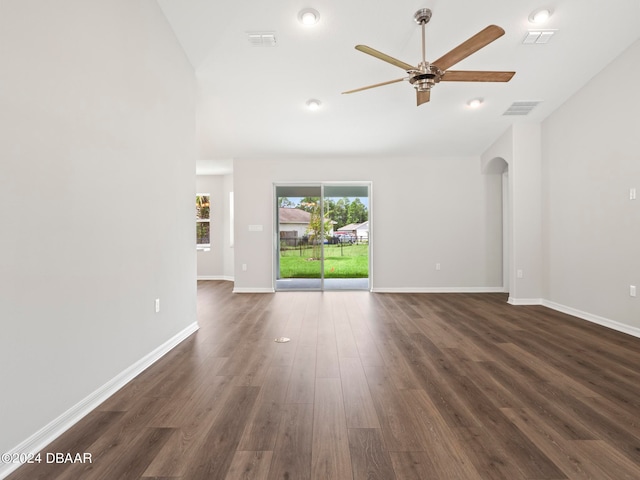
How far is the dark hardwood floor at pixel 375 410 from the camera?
58.7 inches

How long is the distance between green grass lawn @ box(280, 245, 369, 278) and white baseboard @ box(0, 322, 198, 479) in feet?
12.5

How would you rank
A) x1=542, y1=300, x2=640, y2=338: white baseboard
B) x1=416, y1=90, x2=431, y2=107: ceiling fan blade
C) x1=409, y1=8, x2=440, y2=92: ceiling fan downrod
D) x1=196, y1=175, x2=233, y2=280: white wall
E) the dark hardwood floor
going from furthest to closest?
x1=196, y1=175, x2=233, y2=280: white wall → x1=542, y1=300, x2=640, y2=338: white baseboard → x1=416, y1=90, x2=431, y2=107: ceiling fan blade → x1=409, y1=8, x2=440, y2=92: ceiling fan downrod → the dark hardwood floor

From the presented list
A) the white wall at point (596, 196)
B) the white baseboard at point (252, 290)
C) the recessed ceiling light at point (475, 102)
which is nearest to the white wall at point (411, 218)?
the white baseboard at point (252, 290)

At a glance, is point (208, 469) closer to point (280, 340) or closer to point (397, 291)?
point (280, 340)

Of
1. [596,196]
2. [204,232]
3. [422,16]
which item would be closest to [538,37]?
[422,16]

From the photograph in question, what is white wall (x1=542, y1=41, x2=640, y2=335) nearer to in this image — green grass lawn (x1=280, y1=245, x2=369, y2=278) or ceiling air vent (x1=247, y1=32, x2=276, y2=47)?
green grass lawn (x1=280, y1=245, x2=369, y2=278)

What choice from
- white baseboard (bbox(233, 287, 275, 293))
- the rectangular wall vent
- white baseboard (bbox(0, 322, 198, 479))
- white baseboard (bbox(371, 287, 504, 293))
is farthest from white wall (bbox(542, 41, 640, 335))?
white baseboard (bbox(0, 322, 198, 479))

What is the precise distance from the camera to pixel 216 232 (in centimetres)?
830

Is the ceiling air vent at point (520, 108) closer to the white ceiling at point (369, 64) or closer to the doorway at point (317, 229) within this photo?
the white ceiling at point (369, 64)

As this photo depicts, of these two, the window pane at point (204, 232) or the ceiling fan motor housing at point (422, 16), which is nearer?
the ceiling fan motor housing at point (422, 16)

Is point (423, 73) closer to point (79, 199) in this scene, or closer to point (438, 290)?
point (79, 199)

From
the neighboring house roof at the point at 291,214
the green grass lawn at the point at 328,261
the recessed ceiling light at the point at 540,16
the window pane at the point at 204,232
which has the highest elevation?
the recessed ceiling light at the point at 540,16

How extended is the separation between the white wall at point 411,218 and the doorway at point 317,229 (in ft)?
0.73

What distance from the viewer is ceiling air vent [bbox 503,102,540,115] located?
15.3ft
